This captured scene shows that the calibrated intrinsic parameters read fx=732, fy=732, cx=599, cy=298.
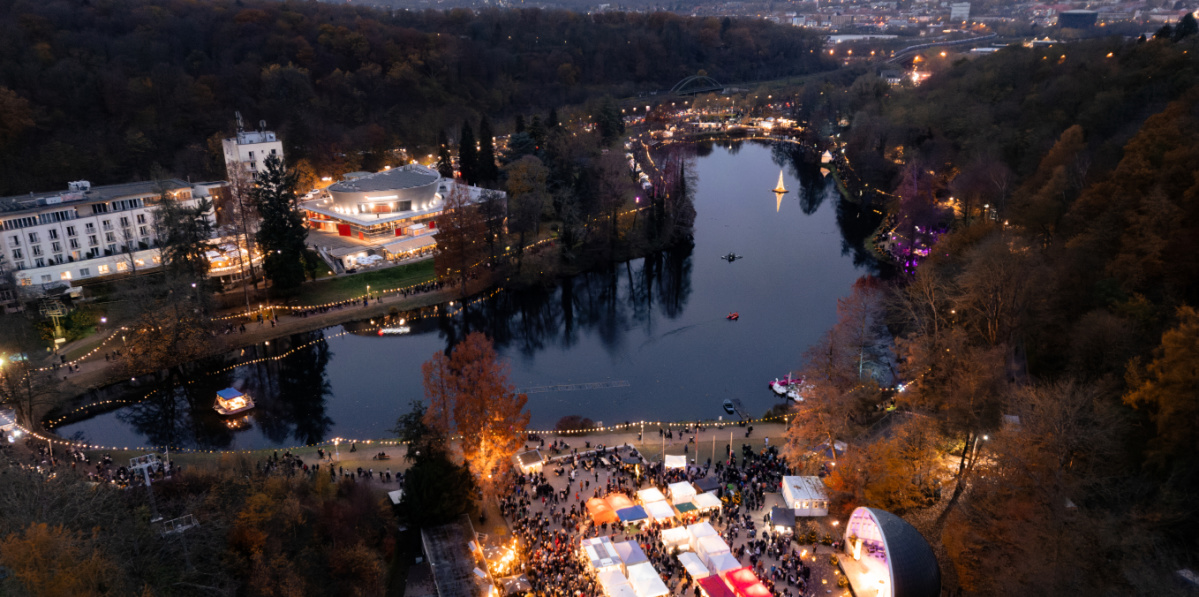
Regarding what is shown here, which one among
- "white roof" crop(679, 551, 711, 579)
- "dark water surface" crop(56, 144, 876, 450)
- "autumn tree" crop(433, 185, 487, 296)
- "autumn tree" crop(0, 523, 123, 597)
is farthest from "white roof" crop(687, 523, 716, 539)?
"autumn tree" crop(433, 185, 487, 296)

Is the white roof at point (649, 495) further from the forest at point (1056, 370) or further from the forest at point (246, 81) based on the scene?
the forest at point (246, 81)

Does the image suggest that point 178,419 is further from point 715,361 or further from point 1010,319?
point 1010,319

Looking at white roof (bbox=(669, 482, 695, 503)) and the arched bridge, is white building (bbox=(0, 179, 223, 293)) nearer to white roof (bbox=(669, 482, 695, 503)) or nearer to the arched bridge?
white roof (bbox=(669, 482, 695, 503))

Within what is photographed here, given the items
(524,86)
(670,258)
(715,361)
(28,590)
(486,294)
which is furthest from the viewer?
(524,86)

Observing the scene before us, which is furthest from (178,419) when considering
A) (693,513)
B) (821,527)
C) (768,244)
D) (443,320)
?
(768,244)

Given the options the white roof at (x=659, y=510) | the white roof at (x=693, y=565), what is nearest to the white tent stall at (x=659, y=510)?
the white roof at (x=659, y=510)

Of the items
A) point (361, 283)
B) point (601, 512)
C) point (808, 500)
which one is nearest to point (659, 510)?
point (601, 512)

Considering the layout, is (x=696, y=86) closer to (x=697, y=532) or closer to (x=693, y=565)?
(x=697, y=532)
